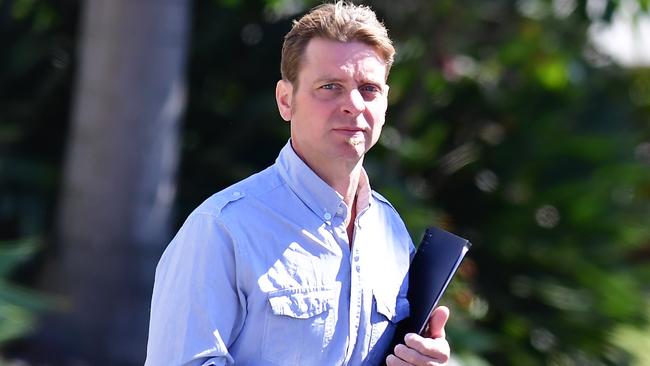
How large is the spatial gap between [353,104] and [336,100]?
32 mm

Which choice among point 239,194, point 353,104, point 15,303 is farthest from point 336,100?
point 15,303

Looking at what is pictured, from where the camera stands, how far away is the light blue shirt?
216 centimetres

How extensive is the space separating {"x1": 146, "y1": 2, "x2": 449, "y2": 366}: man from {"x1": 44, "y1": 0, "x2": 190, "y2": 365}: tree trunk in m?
3.74

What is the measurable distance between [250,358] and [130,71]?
3.98 meters

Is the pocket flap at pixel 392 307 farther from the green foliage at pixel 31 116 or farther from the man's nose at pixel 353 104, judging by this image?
the green foliage at pixel 31 116

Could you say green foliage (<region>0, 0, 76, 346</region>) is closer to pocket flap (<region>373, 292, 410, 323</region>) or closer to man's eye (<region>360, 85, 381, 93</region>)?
pocket flap (<region>373, 292, 410, 323</region>)

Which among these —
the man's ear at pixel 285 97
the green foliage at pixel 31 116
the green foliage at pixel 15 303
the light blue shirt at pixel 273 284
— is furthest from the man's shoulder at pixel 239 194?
the green foliage at pixel 31 116

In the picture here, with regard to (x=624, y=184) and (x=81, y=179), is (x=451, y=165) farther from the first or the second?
(x=81, y=179)

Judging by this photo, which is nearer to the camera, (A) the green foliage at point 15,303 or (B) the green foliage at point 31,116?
(A) the green foliage at point 15,303

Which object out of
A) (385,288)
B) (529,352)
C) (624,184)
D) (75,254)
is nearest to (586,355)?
(529,352)

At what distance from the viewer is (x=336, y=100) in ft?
7.47

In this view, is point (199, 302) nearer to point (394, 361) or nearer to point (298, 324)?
point (298, 324)

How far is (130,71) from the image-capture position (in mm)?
6027

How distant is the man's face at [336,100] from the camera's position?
2.28 meters
